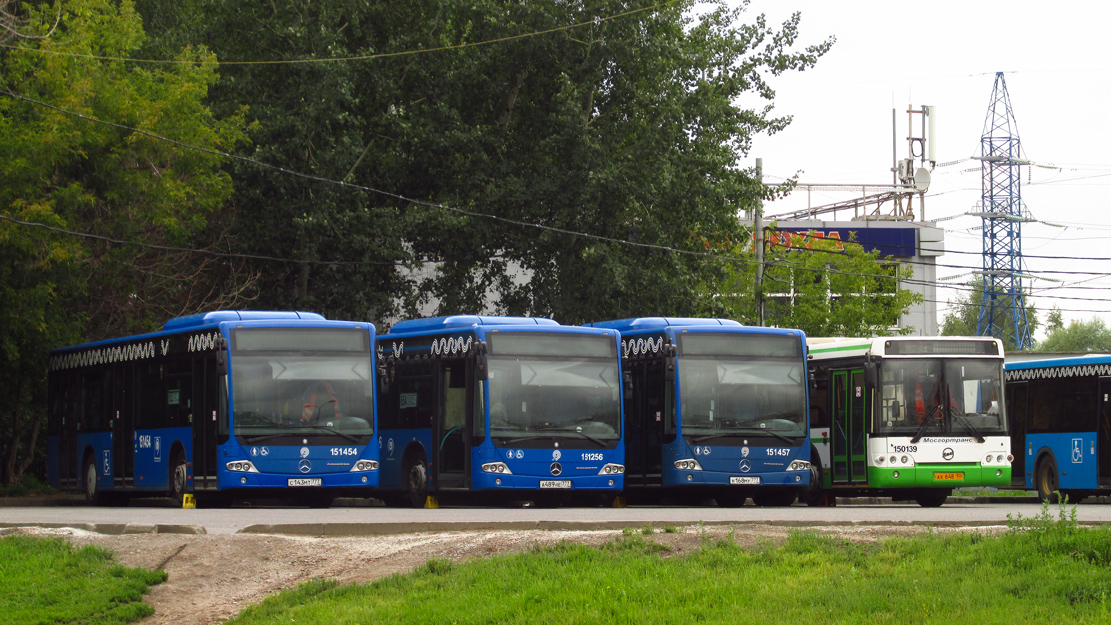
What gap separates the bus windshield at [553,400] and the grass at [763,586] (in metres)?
9.84

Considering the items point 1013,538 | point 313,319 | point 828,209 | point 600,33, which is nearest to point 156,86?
→ point 313,319

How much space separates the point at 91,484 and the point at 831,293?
34.6m

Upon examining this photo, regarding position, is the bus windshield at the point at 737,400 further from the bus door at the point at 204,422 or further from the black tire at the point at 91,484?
the black tire at the point at 91,484

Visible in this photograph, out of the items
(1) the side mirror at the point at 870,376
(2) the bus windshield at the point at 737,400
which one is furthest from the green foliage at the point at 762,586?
(1) the side mirror at the point at 870,376

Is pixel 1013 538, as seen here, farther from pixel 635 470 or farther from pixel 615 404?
pixel 635 470

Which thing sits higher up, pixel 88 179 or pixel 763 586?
pixel 88 179

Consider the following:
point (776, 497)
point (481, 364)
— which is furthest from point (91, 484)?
point (776, 497)

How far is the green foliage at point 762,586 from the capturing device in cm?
910

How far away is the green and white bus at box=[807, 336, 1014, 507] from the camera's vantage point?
933 inches

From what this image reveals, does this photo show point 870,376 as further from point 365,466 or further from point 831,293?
point 831,293

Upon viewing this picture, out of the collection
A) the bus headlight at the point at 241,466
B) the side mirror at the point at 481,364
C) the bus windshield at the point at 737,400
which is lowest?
the bus headlight at the point at 241,466

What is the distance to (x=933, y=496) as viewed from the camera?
2566cm

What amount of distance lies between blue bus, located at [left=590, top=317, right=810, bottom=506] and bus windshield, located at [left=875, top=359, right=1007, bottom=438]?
164 centimetres

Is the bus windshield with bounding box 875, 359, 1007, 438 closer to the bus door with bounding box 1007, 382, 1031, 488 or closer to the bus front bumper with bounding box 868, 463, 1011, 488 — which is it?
the bus front bumper with bounding box 868, 463, 1011, 488
